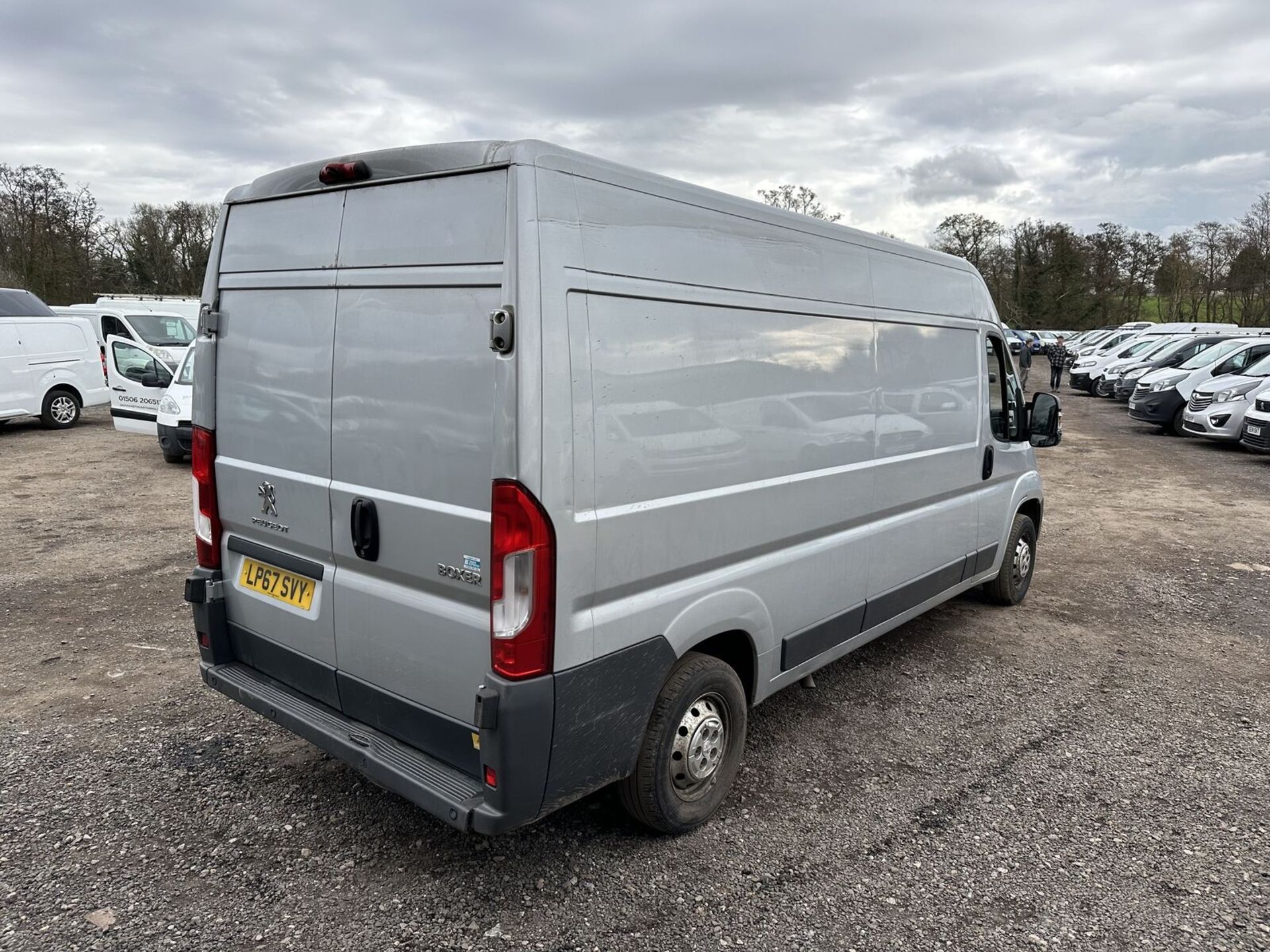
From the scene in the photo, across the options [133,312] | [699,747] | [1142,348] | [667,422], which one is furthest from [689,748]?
[1142,348]

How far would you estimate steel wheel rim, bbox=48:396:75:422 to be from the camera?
15.0 meters

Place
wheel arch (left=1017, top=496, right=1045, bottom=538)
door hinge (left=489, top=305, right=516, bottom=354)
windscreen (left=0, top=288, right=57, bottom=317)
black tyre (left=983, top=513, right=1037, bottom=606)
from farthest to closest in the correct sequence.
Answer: windscreen (left=0, top=288, right=57, bottom=317) → wheel arch (left=1017, top=496, right=1045, bottom=538) → black tyre (left=983, top=513, right=1037, bottom=606) → door hinge (left=489, top=305, right=516, bottom=354)

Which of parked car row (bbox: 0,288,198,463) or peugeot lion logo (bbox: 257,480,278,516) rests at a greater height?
parked car row (bbox: 0,288,198,463)

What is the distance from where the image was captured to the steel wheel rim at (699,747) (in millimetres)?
3318

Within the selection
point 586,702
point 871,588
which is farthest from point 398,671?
point 871,588

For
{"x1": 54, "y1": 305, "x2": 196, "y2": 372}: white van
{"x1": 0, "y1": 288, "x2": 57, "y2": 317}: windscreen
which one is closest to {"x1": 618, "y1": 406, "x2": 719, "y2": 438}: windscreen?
{"x1": 0, "y1": 288, "x2": 57, "y2": 317}: windscreen

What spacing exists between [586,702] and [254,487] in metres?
1.66

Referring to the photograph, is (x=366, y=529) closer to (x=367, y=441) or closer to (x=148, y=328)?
(x=367, y=441)

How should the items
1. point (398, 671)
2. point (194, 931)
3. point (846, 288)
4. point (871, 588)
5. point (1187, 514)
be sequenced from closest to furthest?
point (194, 931), point (398, 671), point (846, 288), point (871, 588), point (1187, 514)

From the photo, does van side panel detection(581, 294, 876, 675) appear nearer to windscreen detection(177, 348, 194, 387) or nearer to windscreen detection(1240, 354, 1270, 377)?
windscreen detection(177, 348, 194, 387)

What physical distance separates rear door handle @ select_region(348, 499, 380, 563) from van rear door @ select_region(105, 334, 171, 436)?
10.0 metres

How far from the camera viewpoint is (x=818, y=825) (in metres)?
3.49

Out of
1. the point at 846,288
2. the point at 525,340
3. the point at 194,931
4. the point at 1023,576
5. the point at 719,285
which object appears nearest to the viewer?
the point at 525,340

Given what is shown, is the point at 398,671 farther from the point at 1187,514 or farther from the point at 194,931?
the point at 1187,514
